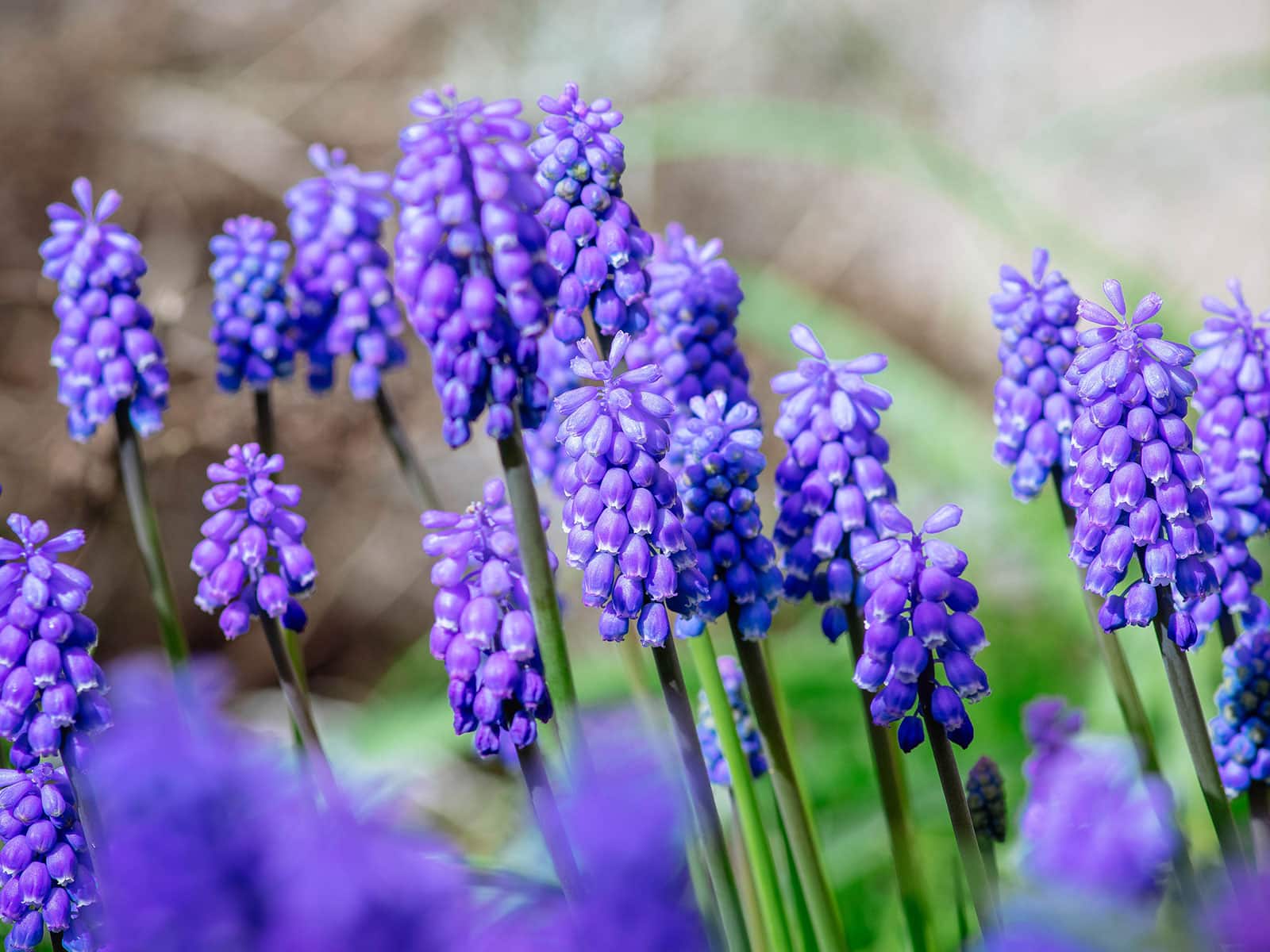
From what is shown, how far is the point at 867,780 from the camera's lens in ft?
17.0

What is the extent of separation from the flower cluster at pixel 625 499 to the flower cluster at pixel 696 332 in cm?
70

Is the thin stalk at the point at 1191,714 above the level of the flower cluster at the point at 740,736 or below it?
below

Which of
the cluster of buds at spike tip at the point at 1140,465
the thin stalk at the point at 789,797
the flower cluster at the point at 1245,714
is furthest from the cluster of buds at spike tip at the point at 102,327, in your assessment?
the flower cluster at the point at 1245,714

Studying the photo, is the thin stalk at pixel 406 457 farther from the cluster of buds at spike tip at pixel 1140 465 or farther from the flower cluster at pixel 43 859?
the cluster of buds at spike tip at pixel 1140 465

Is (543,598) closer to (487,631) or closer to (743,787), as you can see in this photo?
(487,631)

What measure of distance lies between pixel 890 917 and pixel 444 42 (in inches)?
332

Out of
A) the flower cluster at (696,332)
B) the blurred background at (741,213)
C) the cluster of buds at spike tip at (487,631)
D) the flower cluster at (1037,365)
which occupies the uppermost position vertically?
the blurred background at (741,213)

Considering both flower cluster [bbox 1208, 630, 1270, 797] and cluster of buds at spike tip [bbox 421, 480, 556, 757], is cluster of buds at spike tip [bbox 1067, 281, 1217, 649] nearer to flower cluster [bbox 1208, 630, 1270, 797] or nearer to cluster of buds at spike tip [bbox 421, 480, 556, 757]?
flower cluster [bbox 1208, 630, 1270, 797]

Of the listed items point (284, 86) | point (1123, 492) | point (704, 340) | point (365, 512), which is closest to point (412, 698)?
point (365, 512)

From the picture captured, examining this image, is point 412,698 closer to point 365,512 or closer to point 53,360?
point 365,512

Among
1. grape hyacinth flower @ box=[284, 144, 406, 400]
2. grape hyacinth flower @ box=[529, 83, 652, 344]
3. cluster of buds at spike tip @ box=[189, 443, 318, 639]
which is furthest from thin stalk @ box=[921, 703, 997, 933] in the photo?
grape hyacinth flower @ box=[284, 144, 406, 400]

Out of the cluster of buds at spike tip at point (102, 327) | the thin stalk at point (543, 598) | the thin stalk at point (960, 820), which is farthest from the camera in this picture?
the cluster of buds at spike tip at point (102, 327)

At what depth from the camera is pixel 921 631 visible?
2.24 m

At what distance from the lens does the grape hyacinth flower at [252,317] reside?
3691 millimetres
